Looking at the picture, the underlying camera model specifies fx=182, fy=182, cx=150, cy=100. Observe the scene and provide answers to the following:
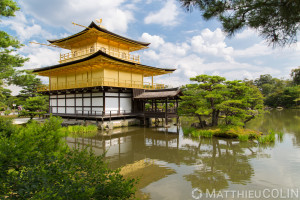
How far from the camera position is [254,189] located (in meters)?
5.86

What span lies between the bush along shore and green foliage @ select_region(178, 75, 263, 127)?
76 centimetres

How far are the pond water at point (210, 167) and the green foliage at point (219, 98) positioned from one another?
261 centimetres

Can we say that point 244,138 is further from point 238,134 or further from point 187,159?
point 187,159

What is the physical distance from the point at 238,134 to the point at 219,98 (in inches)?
132

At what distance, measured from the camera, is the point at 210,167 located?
7801 millimetres

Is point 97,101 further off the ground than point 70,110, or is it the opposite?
point 97,101

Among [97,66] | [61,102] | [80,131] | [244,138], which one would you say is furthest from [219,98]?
[61,102]

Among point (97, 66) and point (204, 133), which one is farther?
point (97, 66)

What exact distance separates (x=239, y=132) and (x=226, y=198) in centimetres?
867

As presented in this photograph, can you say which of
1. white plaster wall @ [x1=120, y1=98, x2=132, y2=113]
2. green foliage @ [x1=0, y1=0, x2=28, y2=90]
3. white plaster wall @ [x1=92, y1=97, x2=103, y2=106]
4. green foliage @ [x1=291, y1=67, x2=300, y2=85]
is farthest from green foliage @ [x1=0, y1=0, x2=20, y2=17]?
green foliage @ [x1=291, y1=67, x2=300, y2=85]

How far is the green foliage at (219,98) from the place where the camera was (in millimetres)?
13891

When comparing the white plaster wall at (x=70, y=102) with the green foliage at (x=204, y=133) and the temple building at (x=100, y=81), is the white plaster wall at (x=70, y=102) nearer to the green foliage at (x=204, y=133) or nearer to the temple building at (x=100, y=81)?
the temple building at (x=100, y=81)

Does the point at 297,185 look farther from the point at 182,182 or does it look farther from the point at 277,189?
the point at 182,182

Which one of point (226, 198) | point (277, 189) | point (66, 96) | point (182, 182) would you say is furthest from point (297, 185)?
point (66, 96)
